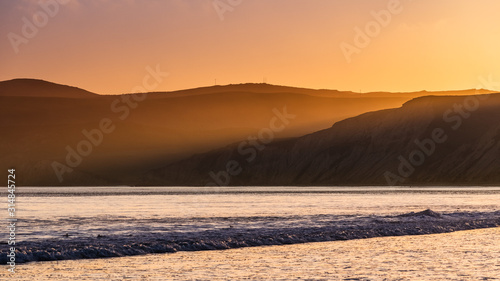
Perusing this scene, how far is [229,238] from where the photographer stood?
132 ft

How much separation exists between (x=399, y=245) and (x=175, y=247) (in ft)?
38.4

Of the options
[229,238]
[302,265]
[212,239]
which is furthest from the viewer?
[229,238]

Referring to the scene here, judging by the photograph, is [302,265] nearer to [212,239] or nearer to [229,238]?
[212,239]

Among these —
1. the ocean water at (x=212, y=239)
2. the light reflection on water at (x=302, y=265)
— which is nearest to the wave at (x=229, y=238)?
the ocean water at (x=212, y=239)

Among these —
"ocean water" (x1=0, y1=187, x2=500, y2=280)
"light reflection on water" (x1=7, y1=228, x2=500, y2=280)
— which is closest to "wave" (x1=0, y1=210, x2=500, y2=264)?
"ocean water" (x1=0, y1=187, x2=500, y2=280)

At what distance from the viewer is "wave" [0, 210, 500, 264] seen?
109 feet

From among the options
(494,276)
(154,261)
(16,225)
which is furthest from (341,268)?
(16,225)

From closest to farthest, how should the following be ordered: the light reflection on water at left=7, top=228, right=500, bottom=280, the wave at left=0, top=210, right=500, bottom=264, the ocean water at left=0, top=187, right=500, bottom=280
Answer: the light reflection on water at left=7, top=228, right=500, bottom=280, the ocean water at left=0, top=187, right=500, bottom=280, the wave at left=0, top=210, right=500, bottom=264

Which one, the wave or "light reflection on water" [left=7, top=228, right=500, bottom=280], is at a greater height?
the wave

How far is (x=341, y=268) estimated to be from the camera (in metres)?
29.4

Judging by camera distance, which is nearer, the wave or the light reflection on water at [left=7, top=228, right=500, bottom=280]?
the light reflection on water at [left=7, top=228, right=500, bottom=280]

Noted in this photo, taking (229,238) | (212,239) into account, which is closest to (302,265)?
(212,239)

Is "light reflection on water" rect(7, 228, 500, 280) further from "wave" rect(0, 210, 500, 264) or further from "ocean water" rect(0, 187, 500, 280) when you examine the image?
"wave" rect(0, 210, 500, 264)

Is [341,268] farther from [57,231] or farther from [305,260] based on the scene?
[57,231]
